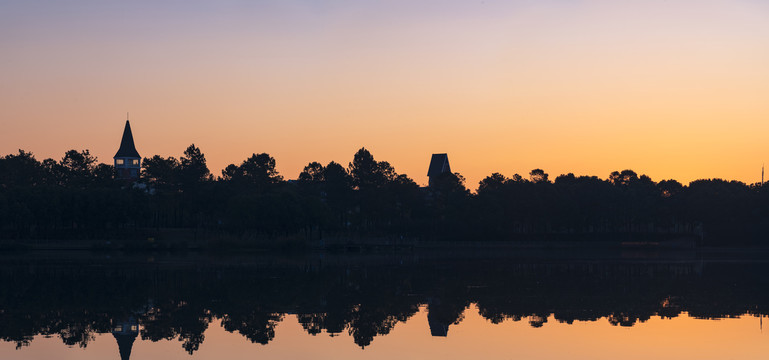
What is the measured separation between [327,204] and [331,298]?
9658 centimetres

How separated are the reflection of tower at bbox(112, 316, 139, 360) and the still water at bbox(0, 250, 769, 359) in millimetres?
39

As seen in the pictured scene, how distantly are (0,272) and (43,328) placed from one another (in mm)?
33399

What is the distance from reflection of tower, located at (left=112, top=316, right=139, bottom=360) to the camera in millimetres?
25000

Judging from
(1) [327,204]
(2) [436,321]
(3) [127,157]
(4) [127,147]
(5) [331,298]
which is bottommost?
(2) [436,321]

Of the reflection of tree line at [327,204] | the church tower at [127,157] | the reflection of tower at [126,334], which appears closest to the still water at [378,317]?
the reflection of tower at [126,334]

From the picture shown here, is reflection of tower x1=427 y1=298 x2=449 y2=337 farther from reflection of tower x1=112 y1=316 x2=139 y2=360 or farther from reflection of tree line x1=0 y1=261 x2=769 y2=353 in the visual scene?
reflection of tower x1=112 y1=316 x2=139 y2=360

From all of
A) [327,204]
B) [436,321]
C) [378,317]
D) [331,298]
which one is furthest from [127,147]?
[436,321]

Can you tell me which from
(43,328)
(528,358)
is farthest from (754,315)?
(43,328)

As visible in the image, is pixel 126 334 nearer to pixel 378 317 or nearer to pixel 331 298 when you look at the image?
pixel 378 317

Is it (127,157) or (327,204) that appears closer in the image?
(327,204)

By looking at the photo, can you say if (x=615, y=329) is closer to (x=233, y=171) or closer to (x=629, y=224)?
(x=233, y=171)

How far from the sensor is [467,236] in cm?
14012

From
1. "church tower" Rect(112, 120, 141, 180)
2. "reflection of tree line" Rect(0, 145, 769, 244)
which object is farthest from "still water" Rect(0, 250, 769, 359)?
"church tower" Rect(112, 120, 141, 180)

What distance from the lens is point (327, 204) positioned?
137 meters
